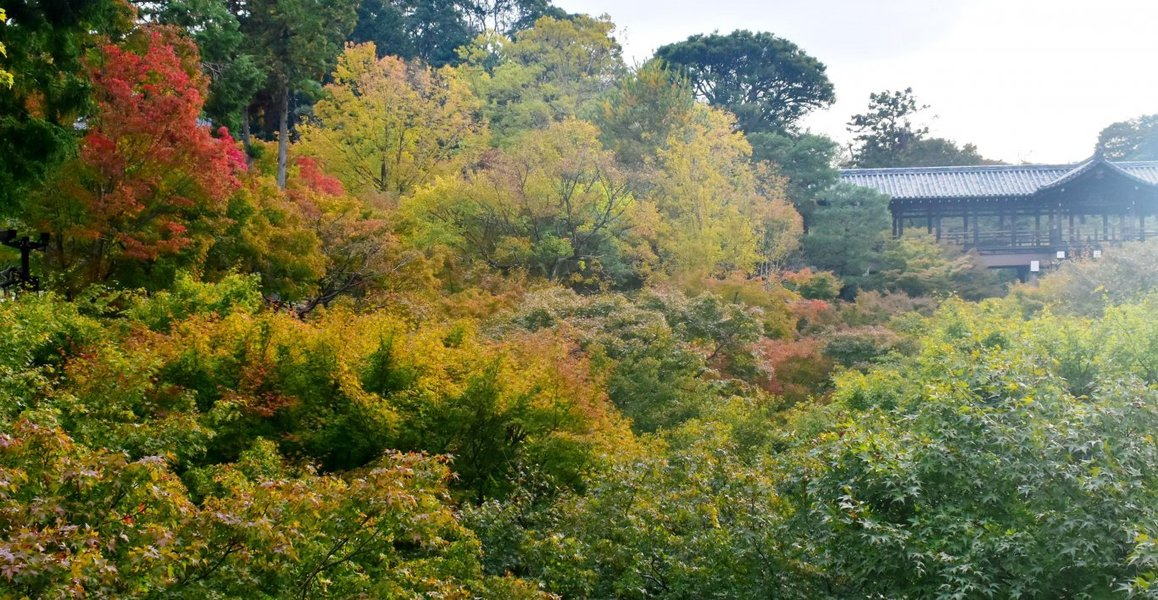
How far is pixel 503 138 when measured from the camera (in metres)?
36.6

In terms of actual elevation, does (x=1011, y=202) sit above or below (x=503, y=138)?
below

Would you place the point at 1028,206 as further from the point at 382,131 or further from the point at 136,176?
the point at 136,176

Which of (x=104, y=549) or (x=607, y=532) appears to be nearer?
(x=104, y=549)

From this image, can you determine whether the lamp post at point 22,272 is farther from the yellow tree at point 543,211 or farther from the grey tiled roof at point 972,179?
the grey tiled roof at point 972,179

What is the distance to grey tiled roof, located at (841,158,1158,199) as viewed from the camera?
43312 millimetres

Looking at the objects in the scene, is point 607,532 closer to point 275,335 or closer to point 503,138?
point 275,335

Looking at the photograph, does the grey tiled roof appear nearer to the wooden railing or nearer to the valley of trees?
the wooden railing

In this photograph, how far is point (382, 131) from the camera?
30.7 m

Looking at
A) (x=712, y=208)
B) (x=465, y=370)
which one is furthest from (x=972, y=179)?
(x=465, y=370)

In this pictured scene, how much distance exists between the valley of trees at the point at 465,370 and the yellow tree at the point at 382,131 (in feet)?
0.38

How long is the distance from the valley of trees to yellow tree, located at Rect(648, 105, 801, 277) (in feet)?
0.45

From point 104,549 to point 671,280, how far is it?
21.0 metres

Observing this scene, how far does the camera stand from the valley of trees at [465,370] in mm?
8508

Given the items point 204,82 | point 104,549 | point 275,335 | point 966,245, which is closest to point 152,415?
point 275,335
